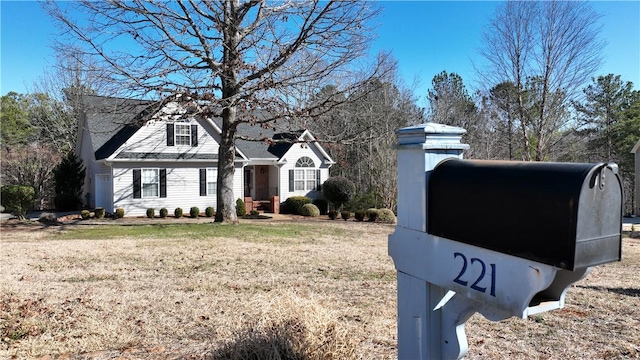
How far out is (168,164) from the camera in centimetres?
2170

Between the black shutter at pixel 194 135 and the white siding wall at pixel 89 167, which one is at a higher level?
the black shutter at pixel 194 135

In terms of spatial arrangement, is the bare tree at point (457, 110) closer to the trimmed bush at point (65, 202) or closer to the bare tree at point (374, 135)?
the bare tree at point (374, 135)

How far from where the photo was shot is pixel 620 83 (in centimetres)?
3884

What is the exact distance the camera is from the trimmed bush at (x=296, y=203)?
79.4ft

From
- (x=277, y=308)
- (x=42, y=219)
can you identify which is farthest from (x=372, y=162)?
(x=277, y=308)

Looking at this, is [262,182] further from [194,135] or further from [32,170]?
[32,170]

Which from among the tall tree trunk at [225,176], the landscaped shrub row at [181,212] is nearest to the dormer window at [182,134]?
the landscaped shrub row at [181,212]

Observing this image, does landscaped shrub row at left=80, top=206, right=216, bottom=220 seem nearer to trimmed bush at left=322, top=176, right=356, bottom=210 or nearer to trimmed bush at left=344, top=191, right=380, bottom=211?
trimmed bush at left=322, top=176, right=356, bottom=210

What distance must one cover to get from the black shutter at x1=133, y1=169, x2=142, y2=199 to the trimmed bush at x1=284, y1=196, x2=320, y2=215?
7790 millimetres

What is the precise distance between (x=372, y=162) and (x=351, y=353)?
23.1 meters

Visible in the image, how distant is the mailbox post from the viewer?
1.37 meters

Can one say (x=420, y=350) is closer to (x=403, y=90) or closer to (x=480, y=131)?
(x=403, y=90)

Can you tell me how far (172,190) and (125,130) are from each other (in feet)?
12.8

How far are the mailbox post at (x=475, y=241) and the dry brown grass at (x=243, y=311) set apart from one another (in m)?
1.12
